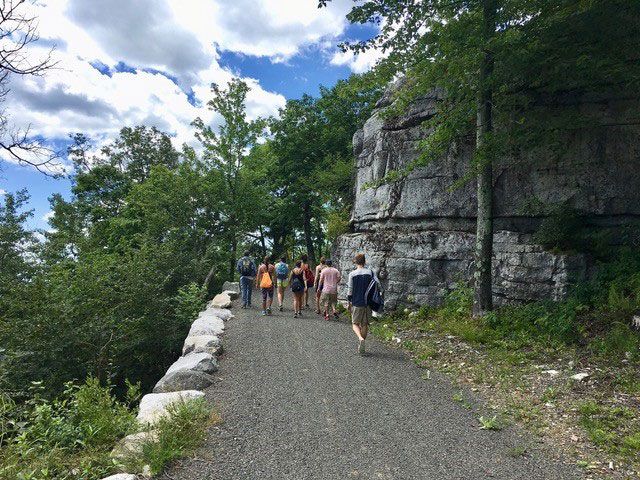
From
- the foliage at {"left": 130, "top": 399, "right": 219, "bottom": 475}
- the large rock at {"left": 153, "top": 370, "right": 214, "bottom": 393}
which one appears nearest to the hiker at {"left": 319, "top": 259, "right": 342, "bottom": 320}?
the large rock at {"left": 153, "top": 370, "right": 214, "bottom": 393}

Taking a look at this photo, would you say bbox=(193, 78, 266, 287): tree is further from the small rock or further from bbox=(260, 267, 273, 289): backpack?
the small rock

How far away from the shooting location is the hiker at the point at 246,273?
12867 mm

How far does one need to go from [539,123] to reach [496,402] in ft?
24.7

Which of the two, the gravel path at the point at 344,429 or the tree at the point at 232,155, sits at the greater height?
the tree at the point at 232,155

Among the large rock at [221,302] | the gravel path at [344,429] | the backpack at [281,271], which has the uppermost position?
the backpack at [281,271]

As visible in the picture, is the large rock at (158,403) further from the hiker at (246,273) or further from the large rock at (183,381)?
the hiker at (246,273)

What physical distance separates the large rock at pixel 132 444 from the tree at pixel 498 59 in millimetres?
8560

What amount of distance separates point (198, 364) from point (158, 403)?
1563mm

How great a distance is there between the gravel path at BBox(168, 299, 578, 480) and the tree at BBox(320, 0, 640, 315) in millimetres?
5078

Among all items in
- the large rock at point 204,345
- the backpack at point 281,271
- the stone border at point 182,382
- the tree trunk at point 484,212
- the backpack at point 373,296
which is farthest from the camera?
the backpack at point 281,271

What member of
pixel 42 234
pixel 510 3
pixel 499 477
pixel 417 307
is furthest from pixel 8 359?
pixel 42 234

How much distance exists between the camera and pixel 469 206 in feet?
41.7

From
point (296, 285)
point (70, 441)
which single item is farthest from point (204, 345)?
point (296, 285)

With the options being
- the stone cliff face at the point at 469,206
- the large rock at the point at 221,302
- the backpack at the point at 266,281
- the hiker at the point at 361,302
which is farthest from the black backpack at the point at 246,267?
the hiker at the point at 361,302
